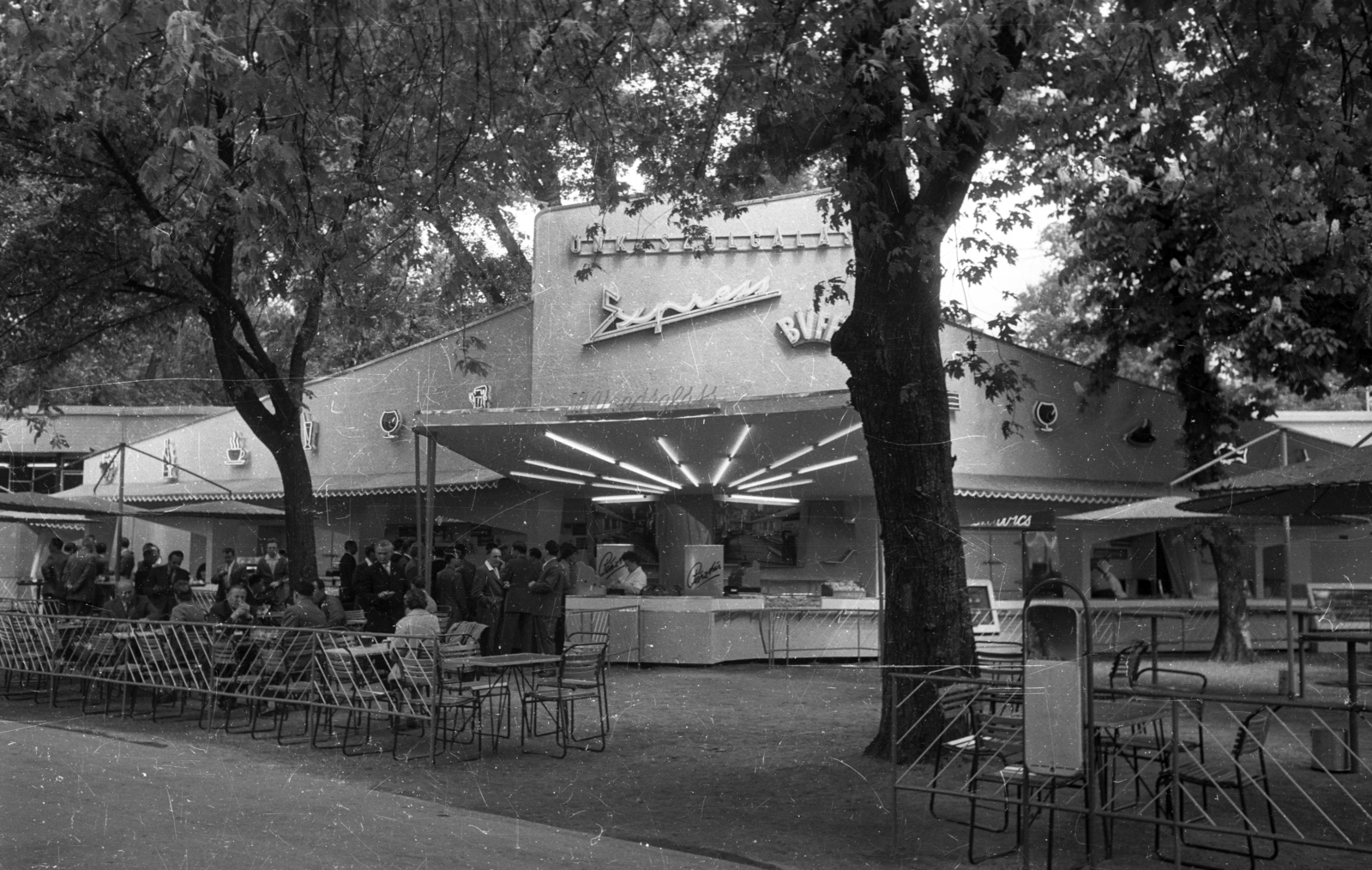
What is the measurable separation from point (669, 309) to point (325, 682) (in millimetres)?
9837

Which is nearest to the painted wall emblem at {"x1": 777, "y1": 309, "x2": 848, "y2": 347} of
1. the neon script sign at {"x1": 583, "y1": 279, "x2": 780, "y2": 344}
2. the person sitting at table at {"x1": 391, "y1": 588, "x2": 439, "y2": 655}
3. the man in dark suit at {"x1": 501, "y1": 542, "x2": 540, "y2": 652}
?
the neon script sign at {"x1": 583, "y1": 279, "x2": 780, "y2": 344}

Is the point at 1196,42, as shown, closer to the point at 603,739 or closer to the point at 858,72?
the point at 858,72

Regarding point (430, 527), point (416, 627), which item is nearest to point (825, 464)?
point (430, 527)

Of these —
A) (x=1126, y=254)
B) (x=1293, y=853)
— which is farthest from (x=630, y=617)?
(x=1293, y=853)

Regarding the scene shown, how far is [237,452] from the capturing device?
86.5 feet

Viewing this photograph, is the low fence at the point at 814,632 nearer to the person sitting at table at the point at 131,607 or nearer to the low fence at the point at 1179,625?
the low fence at the point at 1179,625

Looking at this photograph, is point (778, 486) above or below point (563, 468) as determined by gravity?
below

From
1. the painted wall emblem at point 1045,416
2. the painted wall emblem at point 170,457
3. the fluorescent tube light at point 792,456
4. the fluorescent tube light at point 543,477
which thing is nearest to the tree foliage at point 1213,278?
the painted wall emblem at point 1045,416

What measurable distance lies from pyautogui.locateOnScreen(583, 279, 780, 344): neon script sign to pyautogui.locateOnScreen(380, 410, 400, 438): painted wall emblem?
16.3ft

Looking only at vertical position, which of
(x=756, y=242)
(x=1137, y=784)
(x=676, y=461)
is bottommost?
(x=1137, y=784)

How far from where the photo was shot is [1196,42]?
28.2ft

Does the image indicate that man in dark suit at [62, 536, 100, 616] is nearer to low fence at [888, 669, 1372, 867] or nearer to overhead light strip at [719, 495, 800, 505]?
overhead light strip at [719, 495, 800, 505]

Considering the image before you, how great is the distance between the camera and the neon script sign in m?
19.6

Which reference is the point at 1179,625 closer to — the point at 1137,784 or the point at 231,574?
the point at 231,574
